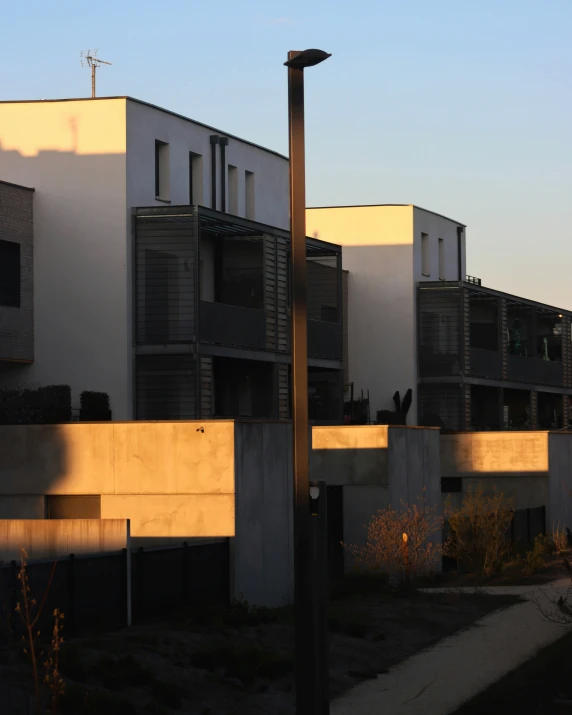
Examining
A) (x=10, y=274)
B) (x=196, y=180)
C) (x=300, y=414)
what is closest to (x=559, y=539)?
(x=196, y=180)

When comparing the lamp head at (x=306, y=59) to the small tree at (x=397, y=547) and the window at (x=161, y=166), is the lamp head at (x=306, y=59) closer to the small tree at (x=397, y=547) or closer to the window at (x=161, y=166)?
the small tree at (x=397, y=547)

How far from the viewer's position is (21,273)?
30.1 metres

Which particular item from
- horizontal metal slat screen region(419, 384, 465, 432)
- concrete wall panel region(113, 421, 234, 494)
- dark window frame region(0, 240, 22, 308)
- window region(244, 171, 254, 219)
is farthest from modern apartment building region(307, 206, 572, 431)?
concrete wall panel region(113, 421, 234, 494)

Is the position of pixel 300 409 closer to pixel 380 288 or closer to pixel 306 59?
pixel 306 59

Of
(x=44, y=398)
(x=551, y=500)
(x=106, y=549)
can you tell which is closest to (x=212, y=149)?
(x=44, y=398)

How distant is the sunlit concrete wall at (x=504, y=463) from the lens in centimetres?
3616

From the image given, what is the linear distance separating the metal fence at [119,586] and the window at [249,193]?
1828 centimetres

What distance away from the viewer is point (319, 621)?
1056cm

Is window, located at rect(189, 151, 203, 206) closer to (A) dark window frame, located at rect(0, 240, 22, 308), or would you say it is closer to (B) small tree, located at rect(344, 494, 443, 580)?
(A) dark window frame, located at rect(0, 240, 22, 308)

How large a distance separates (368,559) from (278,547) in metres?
3.40

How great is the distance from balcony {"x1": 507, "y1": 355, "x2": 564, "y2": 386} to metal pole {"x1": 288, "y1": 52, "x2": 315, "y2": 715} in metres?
38.7

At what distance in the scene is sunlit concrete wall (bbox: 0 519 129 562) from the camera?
1745 centimetres

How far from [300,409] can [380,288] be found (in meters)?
36.6

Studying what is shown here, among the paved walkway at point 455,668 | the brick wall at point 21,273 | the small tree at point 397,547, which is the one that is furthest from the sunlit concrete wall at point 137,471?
the brick wall at point 21,273
